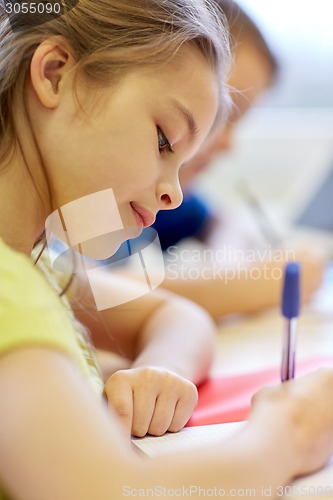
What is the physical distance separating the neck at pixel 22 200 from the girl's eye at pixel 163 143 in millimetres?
74

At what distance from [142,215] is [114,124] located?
0.22 feet

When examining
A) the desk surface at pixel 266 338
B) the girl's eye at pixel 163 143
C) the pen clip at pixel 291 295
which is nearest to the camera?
the girl's eye at pixel 163 143

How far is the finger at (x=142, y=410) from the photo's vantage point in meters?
0.40

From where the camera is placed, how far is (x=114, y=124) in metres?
0.40

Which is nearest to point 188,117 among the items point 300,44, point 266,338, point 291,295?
point 291,295

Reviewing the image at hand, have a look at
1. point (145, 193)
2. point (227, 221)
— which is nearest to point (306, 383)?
point (145, 193)

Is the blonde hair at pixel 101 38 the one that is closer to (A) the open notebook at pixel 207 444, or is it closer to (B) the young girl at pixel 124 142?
(B) the young girl at pixel 124 142

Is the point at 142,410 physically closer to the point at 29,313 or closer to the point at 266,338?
the point at 29,313

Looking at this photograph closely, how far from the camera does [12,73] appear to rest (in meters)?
0.41

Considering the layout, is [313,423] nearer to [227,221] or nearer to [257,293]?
[257,293]

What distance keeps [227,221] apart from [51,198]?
0.88 metres
